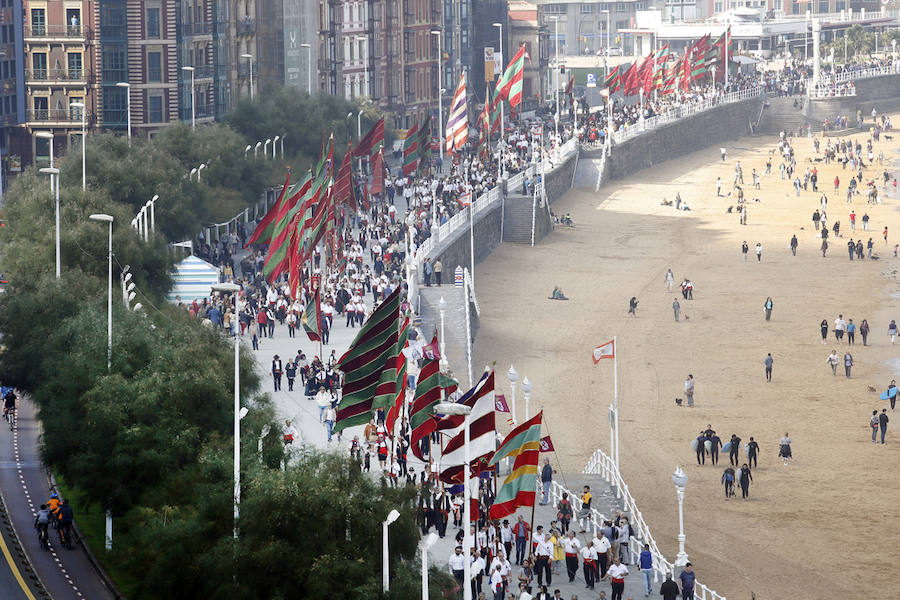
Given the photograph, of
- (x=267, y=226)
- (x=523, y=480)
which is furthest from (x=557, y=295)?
(x=523, y=480)

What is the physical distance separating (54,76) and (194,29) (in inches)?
341

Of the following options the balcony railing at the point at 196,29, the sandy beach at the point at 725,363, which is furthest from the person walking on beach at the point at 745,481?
the balcony railing at the point at 196,29

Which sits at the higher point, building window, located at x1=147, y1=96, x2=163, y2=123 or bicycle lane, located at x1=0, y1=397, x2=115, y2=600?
building window, located at x1=147, y1=96, x2=163, y2=123

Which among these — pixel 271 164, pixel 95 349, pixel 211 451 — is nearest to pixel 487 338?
pixel 271 164

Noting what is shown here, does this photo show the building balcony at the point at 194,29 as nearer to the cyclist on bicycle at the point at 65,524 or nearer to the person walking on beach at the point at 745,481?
the person walking on beach at the point at 745,481

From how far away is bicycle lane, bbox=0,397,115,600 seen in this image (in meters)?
35.2

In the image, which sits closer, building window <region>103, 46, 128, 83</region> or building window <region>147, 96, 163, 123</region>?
building window <region>103, 46, 128, 83</region>

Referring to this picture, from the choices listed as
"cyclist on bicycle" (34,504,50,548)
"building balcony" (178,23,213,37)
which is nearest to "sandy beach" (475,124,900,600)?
"cyclist on bicycle" (34,504,50,548)

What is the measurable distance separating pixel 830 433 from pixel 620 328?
57.6ft

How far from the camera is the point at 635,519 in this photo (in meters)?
39.8

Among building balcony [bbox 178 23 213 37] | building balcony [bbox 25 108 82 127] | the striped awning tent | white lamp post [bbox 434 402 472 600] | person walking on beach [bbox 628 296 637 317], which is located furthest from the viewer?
building balcony [bbox 178 23 213 37]

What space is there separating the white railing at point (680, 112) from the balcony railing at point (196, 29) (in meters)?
28.6

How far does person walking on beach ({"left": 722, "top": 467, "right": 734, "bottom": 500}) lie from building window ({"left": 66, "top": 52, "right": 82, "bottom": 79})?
193 feet

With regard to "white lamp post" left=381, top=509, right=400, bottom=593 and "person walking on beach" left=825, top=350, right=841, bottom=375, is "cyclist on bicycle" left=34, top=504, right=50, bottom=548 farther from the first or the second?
"person walking on beach" left=825, top=350, right=841, bottom=375
